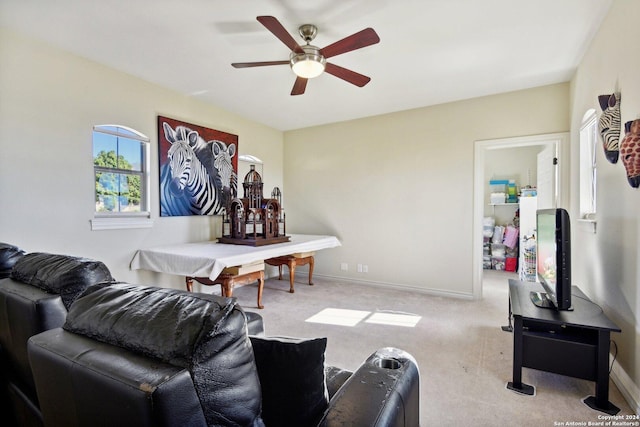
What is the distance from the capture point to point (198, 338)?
618mm

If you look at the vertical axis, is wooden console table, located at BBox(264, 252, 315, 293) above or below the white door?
below

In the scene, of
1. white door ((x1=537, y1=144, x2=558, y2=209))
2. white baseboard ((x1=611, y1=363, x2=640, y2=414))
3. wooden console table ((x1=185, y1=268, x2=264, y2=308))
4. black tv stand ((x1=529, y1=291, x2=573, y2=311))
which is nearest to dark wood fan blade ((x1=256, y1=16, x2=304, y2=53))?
wooden console table ((x1=185, y1=268, x2=264, y2=308))

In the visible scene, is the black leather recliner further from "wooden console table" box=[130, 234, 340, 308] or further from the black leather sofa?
"wooden console table" box=[130, 234, 340, 308]

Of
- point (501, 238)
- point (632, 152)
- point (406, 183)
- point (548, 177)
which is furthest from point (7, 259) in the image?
point (501, 238)

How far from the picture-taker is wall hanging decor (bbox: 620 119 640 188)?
5.90 ft

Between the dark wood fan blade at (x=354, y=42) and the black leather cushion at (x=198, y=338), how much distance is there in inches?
79.9

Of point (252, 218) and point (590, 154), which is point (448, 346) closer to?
point (590, 154)

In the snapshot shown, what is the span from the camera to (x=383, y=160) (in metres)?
4.70

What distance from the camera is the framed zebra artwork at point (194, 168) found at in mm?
3711

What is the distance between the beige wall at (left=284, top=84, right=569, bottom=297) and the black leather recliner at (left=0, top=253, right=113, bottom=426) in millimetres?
3895

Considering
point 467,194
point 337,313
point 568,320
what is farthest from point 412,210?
point 568,320

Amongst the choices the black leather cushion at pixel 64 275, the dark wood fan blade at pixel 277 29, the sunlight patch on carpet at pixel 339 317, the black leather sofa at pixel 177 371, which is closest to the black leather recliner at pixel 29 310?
the black leather cushion at pixel 64 275

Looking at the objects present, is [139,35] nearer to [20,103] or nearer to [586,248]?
[20,103]

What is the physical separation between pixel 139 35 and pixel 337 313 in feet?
10.8
